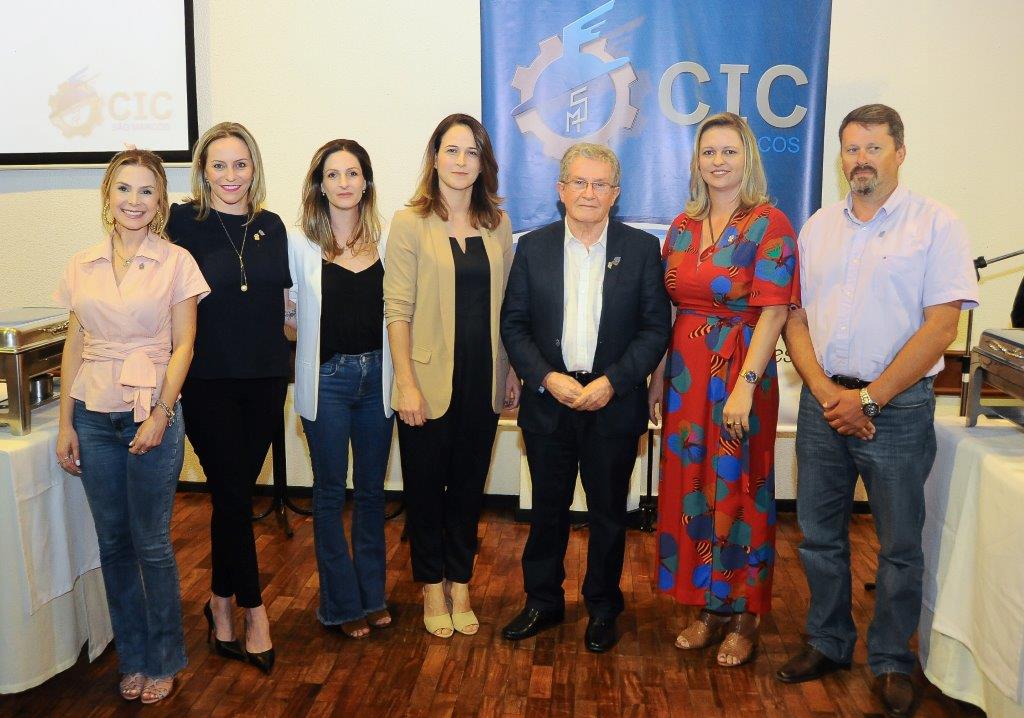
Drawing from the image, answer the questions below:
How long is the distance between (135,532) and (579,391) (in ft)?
4.26

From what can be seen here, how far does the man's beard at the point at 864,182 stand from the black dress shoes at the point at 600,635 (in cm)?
152

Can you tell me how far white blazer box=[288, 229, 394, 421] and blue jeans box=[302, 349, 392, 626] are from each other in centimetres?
4

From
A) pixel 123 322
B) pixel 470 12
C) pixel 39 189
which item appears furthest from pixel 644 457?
pixel 39 189

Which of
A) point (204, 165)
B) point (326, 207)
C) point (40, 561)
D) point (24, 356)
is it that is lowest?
point (40, 561)

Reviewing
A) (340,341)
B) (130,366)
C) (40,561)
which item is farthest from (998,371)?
(40,561)

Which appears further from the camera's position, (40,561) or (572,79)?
(572,79)

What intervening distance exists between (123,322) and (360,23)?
7.81 ft

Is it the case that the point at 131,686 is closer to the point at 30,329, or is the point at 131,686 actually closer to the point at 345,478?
the point at 345,478

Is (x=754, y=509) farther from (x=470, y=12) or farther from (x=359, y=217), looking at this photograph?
(x=470, y=12)

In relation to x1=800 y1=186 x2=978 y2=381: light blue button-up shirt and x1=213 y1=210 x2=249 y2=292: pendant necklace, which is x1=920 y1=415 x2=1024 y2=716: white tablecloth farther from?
x1=213 y1=210 x2=249 y2=292: pendant necklace

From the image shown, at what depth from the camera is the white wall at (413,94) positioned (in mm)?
4055

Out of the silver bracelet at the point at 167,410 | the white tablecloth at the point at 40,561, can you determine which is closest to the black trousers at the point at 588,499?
the silver bracelet at the point at 167,410

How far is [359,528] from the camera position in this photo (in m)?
2.96

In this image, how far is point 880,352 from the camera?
2480 mm
